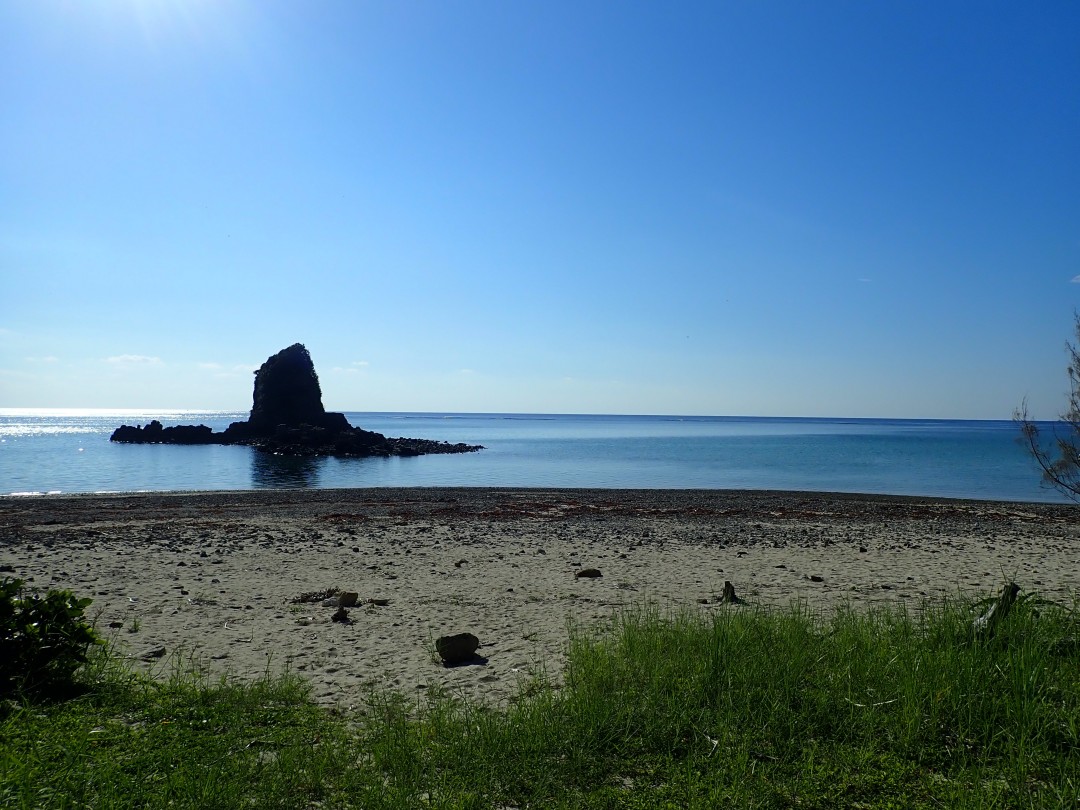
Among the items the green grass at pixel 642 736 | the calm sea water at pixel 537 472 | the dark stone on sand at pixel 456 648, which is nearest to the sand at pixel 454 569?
the dark stone on sand at pixel 456 648

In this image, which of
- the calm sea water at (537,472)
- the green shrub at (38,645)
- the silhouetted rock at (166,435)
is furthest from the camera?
the silhouetted rock at (166,435)

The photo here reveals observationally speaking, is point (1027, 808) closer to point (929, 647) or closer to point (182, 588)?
point (929, 647)

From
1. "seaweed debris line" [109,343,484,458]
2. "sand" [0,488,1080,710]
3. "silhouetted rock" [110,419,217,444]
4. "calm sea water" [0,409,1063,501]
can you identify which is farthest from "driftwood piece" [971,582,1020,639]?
"silhouetted rock" [110,419,217,444]

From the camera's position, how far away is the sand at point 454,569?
8.29 meters

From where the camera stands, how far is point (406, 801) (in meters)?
4.26

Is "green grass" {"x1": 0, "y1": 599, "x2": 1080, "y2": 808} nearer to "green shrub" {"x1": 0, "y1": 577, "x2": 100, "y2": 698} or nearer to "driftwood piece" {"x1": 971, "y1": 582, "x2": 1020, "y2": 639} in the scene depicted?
"driftwood piece" {"x1": 971, "y1": 582, "x2": 1020, "y2": 639}

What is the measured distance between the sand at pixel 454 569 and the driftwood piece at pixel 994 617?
4.10 m

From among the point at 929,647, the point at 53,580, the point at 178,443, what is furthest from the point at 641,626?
the point at 178,443

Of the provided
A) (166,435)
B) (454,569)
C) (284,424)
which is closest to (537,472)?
(454,569)

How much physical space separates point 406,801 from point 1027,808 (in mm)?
3903

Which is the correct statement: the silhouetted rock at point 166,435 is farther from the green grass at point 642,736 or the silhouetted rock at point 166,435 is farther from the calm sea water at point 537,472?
the green grass at point 642,736

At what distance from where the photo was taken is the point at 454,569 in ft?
47.0

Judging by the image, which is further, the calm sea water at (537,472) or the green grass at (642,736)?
the calm sea water at (537,472)

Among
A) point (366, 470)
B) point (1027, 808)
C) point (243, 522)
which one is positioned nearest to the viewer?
point (1027, 808)
